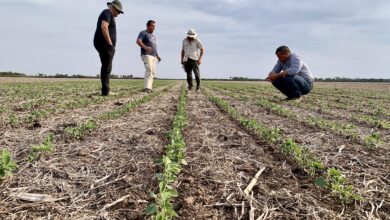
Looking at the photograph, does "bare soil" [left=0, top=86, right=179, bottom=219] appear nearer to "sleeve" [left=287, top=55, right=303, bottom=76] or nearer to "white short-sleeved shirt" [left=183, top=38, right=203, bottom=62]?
"sleeve" [left=287, top=55, right=303, bottom=76]

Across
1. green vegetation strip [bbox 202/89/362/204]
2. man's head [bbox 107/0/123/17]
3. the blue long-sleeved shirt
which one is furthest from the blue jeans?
green vegetation strip [bbox 202/89/362/204]

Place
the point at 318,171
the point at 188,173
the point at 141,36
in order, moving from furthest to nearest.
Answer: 1. the point at 141,36
2. the point at 318,171
3. the point at 188,173

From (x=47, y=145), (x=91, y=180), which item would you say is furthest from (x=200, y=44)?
(x=91, y=180)

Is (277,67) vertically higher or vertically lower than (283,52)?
lower

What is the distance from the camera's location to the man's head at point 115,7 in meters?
9.20

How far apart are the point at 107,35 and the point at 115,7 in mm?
765

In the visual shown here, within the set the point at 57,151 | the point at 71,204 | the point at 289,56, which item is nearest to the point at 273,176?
the point at 71,204

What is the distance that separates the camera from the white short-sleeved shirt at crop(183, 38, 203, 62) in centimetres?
1344

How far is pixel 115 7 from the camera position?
921 cm

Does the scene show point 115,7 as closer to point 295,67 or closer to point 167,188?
point 295,67

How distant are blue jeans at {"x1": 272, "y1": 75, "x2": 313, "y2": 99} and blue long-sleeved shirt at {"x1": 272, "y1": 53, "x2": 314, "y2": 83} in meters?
0.17

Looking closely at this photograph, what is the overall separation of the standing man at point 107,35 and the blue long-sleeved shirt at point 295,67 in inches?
179

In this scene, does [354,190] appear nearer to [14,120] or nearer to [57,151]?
[57,151]

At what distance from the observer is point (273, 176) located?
3242 mm
